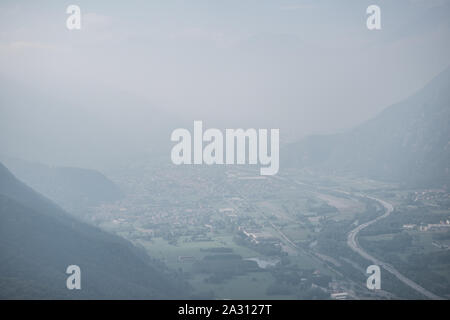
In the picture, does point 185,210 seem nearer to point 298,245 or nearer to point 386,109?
point 298,245

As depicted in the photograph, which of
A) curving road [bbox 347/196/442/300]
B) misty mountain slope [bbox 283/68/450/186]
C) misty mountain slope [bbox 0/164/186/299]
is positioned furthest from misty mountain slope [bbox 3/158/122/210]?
misty mountain slope [bbox 283/68/450/186]

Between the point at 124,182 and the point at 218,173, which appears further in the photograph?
the point at 218,173

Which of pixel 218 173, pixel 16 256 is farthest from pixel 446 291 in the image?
pixel 218 173

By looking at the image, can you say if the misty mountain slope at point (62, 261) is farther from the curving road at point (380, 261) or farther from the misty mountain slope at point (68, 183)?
the misty mountain slope at point (68, 183)

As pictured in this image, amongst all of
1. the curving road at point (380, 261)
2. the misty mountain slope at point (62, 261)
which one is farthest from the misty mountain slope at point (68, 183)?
the curving road at point (380, 261)

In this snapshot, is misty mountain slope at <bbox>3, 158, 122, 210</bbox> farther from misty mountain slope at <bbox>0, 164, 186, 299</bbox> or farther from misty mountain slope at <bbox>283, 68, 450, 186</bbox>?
misty mountain slope at <bbox>283, 68, 450, 186</bbox>

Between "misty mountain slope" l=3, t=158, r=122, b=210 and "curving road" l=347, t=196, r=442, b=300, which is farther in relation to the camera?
"misty mountain slope" l=3, t=158, r=122, b=210
